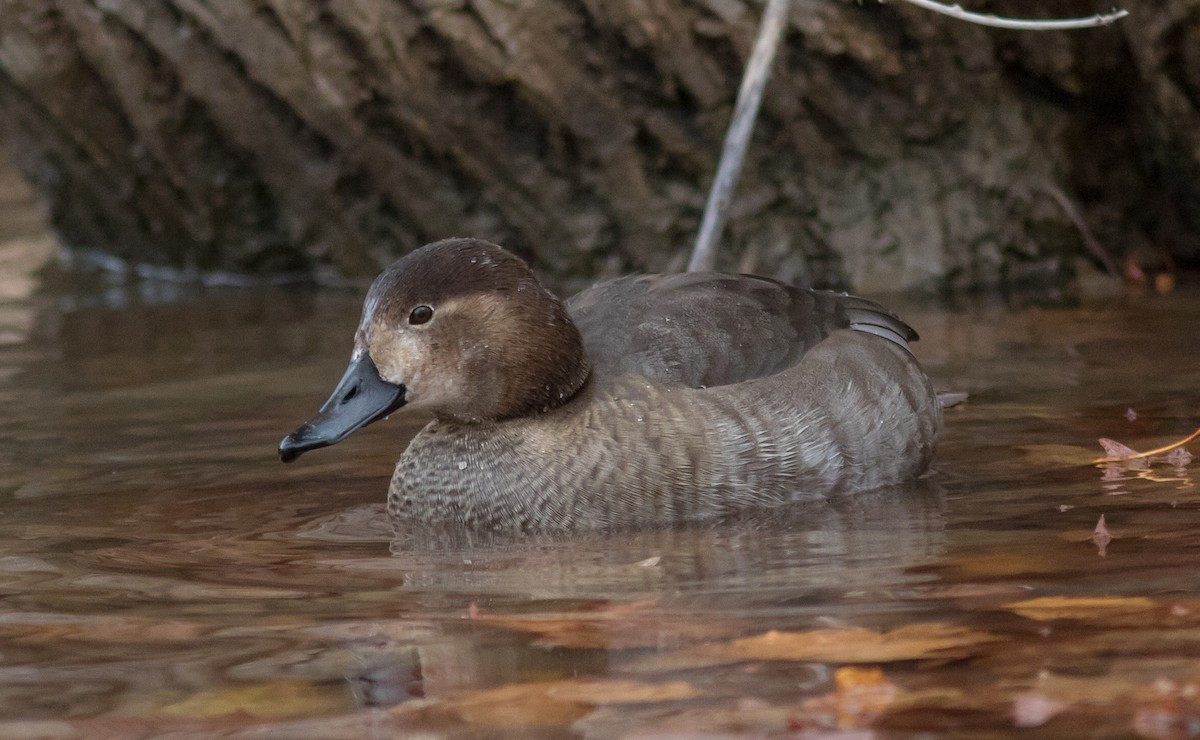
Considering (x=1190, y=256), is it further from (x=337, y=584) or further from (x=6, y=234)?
(x=6, y=234)

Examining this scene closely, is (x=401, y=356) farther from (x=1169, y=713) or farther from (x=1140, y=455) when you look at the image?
(x=1169, y=713)

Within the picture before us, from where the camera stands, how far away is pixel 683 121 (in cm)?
891

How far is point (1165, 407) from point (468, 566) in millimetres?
2696

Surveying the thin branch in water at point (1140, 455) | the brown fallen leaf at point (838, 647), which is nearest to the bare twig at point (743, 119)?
the thin branch in water at point (1140, 455)

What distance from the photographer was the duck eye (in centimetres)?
487

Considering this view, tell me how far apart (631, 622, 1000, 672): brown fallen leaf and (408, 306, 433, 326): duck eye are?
1707mm

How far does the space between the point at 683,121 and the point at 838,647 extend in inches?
227

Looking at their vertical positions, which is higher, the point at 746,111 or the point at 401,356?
the point at 746,111

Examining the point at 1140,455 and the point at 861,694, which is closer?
the point at 861,694

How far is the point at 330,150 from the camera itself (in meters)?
9.86

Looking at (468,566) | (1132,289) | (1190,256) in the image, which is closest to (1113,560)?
(468,566)

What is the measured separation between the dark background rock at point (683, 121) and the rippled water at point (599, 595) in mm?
2201

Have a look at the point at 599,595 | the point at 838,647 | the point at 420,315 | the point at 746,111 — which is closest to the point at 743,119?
the point at 746,111

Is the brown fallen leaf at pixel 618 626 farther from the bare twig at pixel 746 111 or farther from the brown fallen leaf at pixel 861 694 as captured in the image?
the bare twig at pixel 746 111
